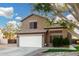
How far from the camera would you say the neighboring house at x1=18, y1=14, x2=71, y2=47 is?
151 inches

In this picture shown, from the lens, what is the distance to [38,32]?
152 inches

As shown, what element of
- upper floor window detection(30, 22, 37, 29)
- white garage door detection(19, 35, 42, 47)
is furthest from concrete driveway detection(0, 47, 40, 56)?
upper floor window detection(30, 22, 37, 29)

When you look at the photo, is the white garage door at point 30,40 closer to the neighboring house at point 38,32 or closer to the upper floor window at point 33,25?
the neighboring house at point 38,32

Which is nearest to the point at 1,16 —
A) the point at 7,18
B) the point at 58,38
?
Result: the point at 7,18

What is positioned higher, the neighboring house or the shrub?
the neighboring house

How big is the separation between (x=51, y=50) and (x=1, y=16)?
751 mm

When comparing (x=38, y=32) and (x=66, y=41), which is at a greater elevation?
(x=38, y=32)

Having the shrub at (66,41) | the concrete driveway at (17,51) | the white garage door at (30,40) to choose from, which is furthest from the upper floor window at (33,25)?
the shrub at (66,41)

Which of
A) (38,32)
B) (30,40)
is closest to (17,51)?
(30,40)

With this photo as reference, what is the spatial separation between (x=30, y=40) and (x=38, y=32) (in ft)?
0.46

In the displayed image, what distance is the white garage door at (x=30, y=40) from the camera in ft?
12.6

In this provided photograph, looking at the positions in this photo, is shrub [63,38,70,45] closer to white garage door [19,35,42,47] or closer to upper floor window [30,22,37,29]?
white garage door [19,35,42,47]

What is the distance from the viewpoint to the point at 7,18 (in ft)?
12.6

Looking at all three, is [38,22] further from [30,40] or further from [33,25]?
[30,40]
